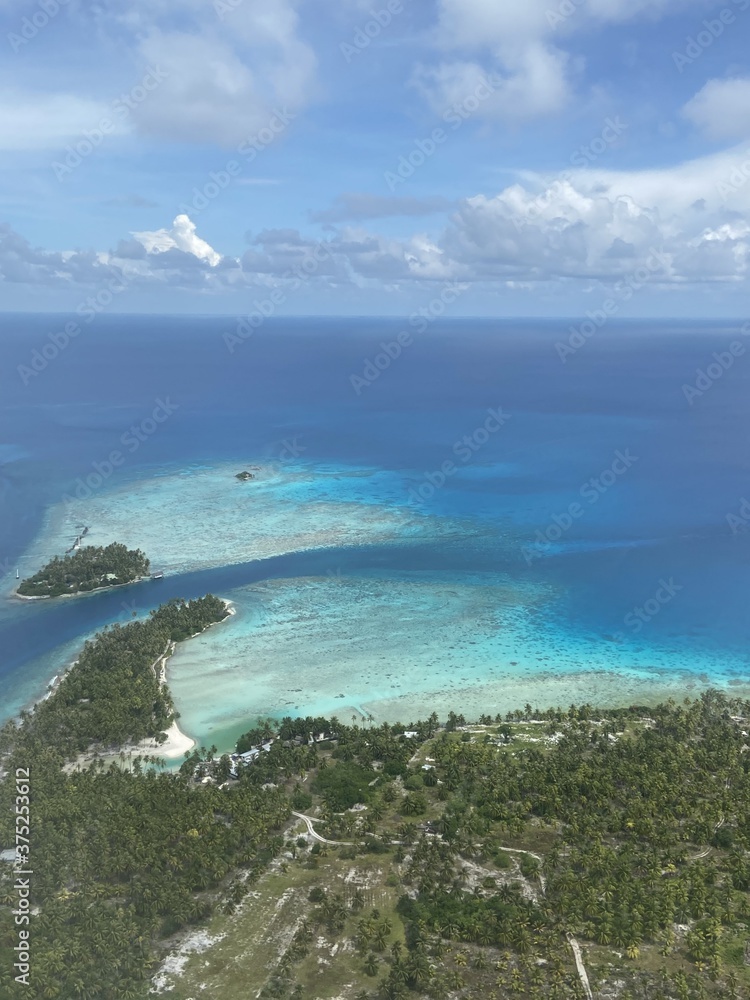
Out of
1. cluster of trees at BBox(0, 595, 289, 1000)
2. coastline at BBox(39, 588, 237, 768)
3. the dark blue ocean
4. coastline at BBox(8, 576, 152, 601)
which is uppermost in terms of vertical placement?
the dark blue ocean

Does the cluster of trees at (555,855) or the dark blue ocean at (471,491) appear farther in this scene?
the dark blue ocean at (471,491)

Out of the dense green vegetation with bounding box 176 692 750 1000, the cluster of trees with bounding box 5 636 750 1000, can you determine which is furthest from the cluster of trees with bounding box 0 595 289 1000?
the dense green vegetation with bounding box 176 692 750 1000

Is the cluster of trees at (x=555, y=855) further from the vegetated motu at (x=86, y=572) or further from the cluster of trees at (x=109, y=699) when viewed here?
the vegetated motu at (x=86, y=572)

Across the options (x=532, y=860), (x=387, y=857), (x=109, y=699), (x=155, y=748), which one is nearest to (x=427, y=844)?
(x=387, y=857)

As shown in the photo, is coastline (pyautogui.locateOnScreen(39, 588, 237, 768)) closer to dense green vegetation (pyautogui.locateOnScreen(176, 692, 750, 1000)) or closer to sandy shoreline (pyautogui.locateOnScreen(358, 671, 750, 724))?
dense green vegetation (pyautogui.locateOnScreen(176, 692, 750, 1000))

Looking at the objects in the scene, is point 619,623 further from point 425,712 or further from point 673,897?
point 673,897

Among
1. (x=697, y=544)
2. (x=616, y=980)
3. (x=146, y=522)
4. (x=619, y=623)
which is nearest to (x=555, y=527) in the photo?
(x=697, y=544)

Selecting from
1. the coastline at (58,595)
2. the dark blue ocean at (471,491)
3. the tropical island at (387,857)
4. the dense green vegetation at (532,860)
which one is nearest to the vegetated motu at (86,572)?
the coastline at (58,595)
